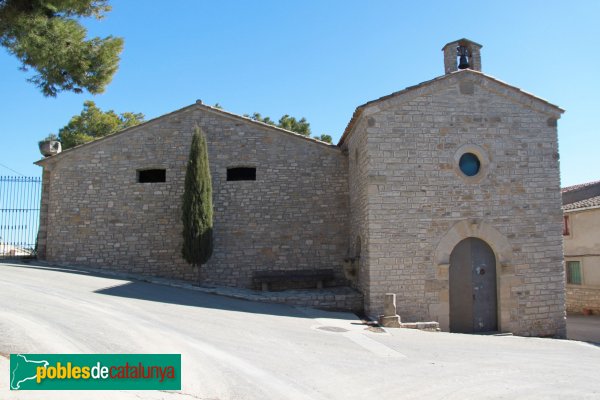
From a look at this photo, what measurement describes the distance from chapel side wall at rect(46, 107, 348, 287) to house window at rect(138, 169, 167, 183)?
29 cm

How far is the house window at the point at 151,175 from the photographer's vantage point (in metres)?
13.4

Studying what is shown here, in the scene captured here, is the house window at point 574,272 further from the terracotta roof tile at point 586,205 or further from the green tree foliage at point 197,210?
the green tree foliage at point 197,210

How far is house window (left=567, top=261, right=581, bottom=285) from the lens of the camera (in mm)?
17562

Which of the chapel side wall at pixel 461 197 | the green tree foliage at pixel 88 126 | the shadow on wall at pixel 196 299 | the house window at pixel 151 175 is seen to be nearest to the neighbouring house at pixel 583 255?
the chapel side wall at pixel 461 197

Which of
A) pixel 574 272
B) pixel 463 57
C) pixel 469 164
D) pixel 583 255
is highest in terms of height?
pixel 463 57

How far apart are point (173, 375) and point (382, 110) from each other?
25.3ft

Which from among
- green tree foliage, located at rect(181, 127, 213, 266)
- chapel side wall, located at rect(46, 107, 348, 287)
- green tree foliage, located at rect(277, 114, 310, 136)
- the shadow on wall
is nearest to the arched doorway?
the shadow on wall

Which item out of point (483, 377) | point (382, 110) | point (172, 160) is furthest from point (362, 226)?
point (172, 160)

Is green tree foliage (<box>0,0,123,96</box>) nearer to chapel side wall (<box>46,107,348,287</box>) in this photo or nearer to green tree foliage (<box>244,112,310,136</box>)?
chapel side wall (<box>46,107,348,287</box>)

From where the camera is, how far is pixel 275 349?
649cm

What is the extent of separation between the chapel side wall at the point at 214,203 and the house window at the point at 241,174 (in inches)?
10.8

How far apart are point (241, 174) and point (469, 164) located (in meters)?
6.71

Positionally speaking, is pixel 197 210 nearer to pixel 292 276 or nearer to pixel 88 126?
pixel 292 276

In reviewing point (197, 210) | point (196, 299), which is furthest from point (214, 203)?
point (196, 299)
